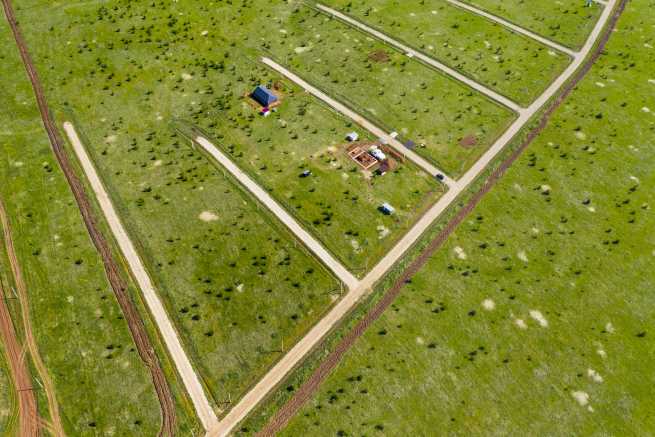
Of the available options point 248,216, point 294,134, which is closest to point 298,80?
point 294,134

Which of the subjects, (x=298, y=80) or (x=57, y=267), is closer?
(x=57, y=267)

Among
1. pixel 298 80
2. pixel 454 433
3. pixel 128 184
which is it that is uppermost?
pixel 298 80

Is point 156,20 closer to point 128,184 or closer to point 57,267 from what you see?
point 128,184

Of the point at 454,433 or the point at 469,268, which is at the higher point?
the point at 469,268

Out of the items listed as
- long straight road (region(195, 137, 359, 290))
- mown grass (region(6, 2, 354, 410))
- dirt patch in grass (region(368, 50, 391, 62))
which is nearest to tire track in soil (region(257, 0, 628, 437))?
mown grass (region(6, 2, 354, 410))

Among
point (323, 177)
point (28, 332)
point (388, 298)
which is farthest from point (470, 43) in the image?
point (28, 332)

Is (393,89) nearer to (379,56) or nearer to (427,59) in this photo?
(379,56)

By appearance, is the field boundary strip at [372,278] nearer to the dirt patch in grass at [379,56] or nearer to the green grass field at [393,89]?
the green grass field at [393,89]
